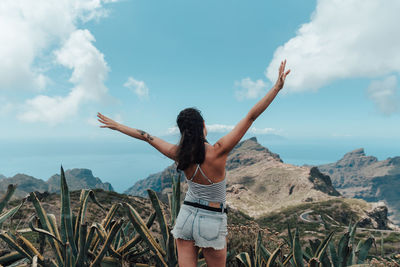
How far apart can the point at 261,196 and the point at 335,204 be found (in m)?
30.8

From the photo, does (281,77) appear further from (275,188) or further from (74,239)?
(275,188)

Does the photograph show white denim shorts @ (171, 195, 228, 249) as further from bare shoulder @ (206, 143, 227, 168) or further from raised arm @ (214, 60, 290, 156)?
raised arm @ (214, 60, 290, 156)

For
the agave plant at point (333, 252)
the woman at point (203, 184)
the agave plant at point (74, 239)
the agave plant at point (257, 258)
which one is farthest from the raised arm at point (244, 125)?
the agave plant at point (257, 258)

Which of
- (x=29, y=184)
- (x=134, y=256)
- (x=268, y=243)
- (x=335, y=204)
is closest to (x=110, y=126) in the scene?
(x=134, y=256)

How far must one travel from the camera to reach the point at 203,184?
8.52ft

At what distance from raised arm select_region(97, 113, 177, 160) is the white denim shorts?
0.52 metres

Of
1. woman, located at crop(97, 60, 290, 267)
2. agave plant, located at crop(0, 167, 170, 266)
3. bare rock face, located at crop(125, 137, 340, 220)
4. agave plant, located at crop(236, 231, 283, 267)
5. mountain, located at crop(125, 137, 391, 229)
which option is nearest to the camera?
woman, located at crop(97, 60, 290, 267)

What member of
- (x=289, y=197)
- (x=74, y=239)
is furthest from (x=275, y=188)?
(x=74, y=239)

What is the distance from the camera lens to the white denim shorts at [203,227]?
8.25 ft

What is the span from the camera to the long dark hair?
253cm

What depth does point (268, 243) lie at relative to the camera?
4617 millimetres

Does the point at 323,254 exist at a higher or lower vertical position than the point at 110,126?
lower

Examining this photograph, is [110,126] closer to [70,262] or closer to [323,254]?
[70,262]

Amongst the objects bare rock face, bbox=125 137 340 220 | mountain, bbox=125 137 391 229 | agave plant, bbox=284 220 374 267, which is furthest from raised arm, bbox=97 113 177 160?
bare rock face, bbox=125 137 340 220
